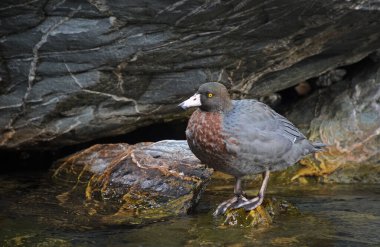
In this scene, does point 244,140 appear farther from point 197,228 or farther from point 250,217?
point 197,228

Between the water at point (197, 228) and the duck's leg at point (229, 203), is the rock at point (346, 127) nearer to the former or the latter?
the water at point (197, 228)

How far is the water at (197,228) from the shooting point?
183 inches

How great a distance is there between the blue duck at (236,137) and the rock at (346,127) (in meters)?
2.07

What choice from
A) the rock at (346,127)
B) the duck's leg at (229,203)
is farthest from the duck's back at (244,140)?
the rock at (346,127)

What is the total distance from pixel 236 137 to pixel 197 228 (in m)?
0.78

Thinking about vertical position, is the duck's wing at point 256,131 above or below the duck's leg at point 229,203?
above

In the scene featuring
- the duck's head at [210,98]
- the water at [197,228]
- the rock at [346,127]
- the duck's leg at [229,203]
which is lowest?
the water at [197,228]

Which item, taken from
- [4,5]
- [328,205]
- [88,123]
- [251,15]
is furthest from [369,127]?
[4,5]

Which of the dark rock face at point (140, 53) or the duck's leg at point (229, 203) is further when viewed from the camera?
the dark rock face at point (140, 53)

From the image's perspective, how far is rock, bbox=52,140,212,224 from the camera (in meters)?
5.45

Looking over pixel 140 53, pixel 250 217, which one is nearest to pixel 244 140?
pixel 250 217

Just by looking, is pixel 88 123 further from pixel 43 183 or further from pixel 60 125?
pixel 43 183

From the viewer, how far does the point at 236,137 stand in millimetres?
4914

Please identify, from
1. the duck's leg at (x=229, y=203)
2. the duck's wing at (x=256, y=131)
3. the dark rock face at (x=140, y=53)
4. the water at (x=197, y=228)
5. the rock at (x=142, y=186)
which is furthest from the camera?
the dark rock face at (x=140, y=53)
